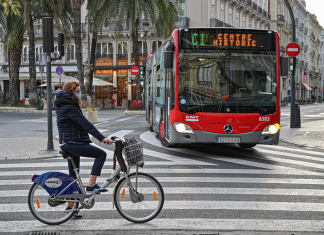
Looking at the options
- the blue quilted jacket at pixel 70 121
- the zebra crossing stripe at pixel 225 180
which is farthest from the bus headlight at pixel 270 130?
the blue quilted jacket at pixel 70 121

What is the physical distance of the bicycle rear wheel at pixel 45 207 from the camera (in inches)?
199

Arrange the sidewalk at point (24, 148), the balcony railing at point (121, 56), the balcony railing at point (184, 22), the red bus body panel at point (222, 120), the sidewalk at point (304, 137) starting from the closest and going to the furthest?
1. the red bus body panel at point (222, 120)
2. the sidewalk at point (24, 148)
3. the sidewalk at point (304, 137)
4. the balcony railing at point (184, 22)
5. the balcony railing at point (121, 56)

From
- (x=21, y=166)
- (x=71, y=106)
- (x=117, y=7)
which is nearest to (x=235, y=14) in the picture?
(x=117, y=7)

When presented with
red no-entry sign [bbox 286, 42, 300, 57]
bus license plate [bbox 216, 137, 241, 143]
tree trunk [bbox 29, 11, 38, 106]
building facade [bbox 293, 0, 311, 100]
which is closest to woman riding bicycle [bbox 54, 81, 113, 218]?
bus license plate [bbox 216, 137, 241, 143]

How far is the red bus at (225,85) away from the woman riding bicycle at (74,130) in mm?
5177

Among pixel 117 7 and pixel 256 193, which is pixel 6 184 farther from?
pixel 117 7

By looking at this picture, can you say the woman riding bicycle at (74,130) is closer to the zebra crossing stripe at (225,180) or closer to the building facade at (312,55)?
the zebra crossing stripe at (225,180)

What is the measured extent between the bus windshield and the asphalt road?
4.25ft

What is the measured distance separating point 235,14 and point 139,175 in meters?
48.1

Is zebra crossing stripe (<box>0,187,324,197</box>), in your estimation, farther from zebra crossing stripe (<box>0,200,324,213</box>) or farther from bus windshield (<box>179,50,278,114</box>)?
bus windshield (<box>179,50,278,114</box>)

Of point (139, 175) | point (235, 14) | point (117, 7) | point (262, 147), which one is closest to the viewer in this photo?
point (139, 175)

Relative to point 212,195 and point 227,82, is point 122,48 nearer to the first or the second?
point 227,82

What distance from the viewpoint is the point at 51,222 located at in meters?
5.09

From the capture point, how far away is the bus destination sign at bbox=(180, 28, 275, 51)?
10.4 metres
